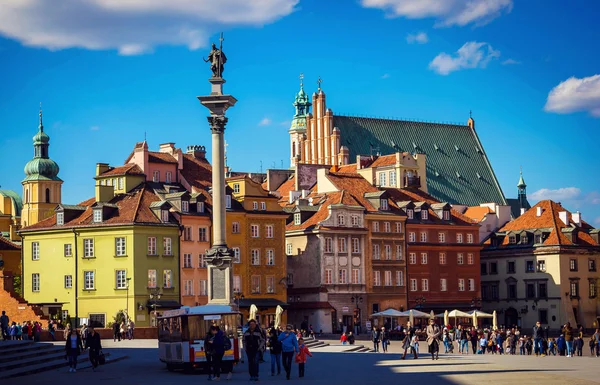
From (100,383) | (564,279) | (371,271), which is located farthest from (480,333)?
(100,383)

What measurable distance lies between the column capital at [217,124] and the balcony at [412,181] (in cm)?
5795

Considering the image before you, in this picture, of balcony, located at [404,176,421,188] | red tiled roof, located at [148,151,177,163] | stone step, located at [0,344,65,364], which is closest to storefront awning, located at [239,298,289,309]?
red tiled roof, located at [148,151,177,163]

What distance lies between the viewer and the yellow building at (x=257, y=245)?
9831 centimetres

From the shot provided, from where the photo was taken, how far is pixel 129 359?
185 feet

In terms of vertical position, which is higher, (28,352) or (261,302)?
(261,302)

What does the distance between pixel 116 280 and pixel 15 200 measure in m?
92.6

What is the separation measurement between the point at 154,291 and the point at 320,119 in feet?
171

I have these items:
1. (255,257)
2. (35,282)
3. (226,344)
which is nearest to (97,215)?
(35,282)

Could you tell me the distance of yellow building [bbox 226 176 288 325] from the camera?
323 feet

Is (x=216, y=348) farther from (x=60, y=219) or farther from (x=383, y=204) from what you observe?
(x=383, y=204)

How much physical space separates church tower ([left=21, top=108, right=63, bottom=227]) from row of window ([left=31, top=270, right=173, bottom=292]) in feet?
178

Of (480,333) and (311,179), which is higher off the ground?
(311,179)

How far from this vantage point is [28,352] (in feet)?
158

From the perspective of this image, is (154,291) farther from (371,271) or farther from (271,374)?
(271,374)
